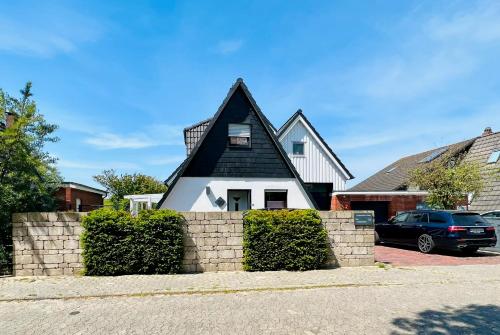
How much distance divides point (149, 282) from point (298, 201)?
8266mm

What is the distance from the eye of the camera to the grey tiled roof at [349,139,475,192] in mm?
26188

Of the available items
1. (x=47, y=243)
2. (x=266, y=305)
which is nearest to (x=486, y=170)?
(x=266, y=305)

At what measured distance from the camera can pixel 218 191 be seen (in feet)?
48.3

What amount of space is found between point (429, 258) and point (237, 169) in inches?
304

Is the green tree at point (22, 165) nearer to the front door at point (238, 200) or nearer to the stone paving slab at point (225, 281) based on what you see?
the stone paving slab at point (225, 281)

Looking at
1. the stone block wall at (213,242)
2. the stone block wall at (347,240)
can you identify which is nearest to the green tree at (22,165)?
the stone block wall at (213,242)

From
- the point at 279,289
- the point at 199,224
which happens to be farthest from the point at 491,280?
the point at 199,224

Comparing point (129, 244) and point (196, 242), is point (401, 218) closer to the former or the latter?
point (196, 242)

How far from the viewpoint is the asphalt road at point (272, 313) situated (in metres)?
5.48

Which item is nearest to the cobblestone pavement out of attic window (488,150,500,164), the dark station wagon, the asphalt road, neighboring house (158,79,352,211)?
the asphalt road

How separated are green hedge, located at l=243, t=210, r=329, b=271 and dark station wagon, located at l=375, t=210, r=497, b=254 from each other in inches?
220

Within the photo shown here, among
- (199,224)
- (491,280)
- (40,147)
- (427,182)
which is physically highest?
(40,147)

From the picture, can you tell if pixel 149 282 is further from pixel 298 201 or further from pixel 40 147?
pixel 298 201

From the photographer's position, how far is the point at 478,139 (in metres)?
27.2
